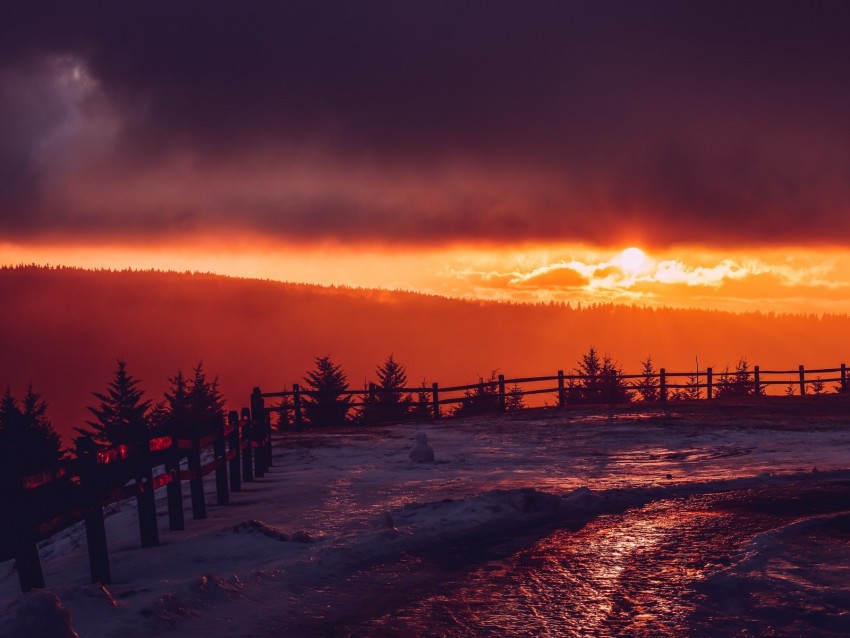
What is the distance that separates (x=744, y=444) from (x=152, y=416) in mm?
73858

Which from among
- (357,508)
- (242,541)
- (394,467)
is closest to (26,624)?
(242,541)

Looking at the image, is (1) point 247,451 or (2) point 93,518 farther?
(1) point 247,451

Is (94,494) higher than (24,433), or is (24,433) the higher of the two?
(94,494)

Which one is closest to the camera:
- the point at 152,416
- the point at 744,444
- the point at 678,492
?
the point at 678,492

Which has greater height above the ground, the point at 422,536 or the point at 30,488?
the point at 30,488

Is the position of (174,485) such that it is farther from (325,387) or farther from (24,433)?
(325,387)

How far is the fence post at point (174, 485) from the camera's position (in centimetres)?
1143

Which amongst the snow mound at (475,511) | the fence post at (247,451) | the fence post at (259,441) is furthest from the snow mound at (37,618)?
the fence post at (259,441)

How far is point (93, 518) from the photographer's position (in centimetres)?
876

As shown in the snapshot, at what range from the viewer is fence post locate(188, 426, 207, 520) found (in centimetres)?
1244

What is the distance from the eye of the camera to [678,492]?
1407cm

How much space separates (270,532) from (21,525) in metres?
3.38

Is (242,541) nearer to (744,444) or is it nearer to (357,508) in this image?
(357,508)

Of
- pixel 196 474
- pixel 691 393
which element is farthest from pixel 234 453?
pixel 691 393
